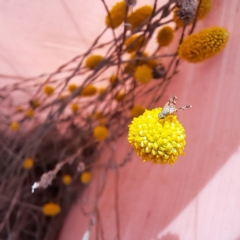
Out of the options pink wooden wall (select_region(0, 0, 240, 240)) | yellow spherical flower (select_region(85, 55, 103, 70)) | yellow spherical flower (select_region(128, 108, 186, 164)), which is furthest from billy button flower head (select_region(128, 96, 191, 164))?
yellow spherical flower (select_region(85, 55, 103, 70))

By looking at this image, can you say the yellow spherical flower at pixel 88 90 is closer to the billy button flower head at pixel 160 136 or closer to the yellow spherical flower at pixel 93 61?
the yellow spherical flower at pixel 93 61

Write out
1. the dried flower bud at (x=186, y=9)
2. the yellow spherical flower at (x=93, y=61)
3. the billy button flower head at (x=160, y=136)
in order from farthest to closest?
the yellow spherical flower at (x=93, y=61) < the dried flower bud at (x=186, y=9) < the billy button flower head at (x=160, y=136)

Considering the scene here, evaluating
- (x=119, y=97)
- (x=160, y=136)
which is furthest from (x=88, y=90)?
(x=160, y=136)

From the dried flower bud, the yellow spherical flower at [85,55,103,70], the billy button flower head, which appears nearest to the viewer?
the billy button flower head

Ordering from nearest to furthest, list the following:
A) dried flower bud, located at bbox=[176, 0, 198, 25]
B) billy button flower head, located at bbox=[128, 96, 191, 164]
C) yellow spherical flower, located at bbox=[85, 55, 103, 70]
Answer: billy button flower head, located at bbox=[128, 96, 191, 164] < dried flower bud, located at bbox=[176, 0, 198, 25] < yellow spherical flower, located at bbox=[85, 55, 103, 70]

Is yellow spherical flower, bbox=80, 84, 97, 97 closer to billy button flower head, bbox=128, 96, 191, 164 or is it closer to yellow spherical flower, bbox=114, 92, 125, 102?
yellow spherical flower, bbox=114, 92, 125, 102

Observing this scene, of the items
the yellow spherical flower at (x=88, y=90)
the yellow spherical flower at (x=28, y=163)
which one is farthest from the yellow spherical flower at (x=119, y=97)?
the yellow spherical flower at (x=28, y=163)

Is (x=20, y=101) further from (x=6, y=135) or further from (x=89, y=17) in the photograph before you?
(x=89, y=17)
